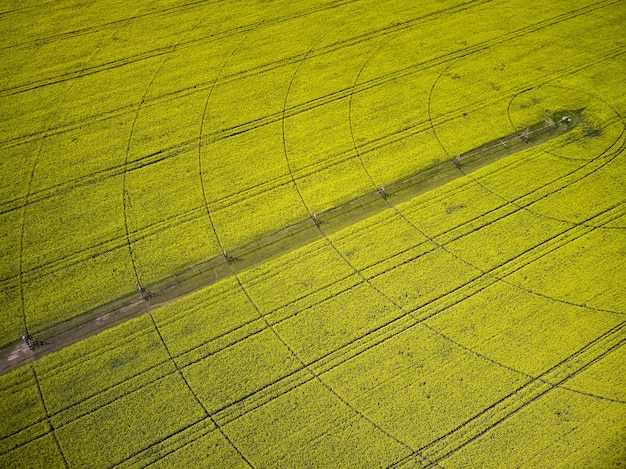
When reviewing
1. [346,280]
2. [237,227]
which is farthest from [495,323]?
[237,227]

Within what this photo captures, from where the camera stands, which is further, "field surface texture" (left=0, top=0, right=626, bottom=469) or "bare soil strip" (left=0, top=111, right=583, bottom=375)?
"bare soil strip" (left=0, top=111, right=583, bottom=375)

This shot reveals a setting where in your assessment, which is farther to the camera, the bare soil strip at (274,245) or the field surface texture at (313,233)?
the bare soil strip at (274,245)

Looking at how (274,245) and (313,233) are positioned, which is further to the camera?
(313,233)

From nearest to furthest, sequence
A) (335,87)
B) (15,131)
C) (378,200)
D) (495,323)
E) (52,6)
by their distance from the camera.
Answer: (495,323) < (378,200) < (15,131) < (335,87) < (52,6)

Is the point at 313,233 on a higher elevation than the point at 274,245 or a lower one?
lower

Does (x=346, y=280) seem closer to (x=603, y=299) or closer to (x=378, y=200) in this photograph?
(x=378, y=200)
